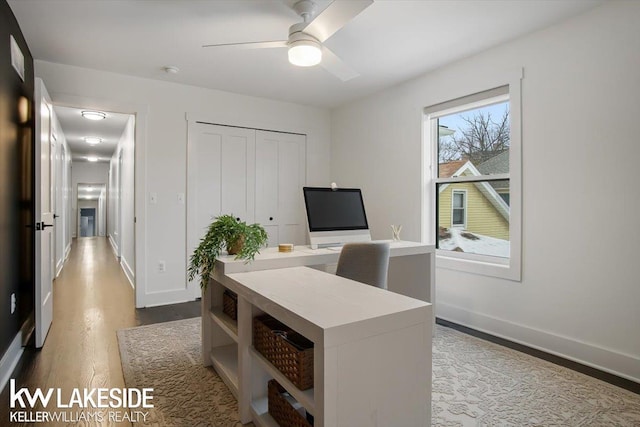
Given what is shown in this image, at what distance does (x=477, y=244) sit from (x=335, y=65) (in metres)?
2.04

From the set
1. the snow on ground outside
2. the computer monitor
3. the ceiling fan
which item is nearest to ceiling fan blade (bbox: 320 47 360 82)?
the ceiling fan

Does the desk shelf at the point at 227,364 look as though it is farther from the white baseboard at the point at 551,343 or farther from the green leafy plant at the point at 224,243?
the white baseboard at the point at 551,343

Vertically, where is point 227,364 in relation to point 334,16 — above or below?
below

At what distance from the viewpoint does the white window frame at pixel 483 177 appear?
2.86m

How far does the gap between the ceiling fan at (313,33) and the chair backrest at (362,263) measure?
1.27 m

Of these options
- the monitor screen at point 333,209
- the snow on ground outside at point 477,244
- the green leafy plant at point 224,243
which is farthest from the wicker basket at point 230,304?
the snow on ground outside at point 477,244

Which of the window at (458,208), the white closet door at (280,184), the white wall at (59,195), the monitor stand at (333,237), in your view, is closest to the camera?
the monitor stand at (333,237)

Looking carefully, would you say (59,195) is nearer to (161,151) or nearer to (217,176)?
(161,151)

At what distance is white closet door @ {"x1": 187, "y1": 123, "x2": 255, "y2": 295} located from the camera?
13.5ft

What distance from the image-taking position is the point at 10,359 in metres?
2.33

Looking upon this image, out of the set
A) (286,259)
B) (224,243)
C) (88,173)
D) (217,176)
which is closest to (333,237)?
(286,259)

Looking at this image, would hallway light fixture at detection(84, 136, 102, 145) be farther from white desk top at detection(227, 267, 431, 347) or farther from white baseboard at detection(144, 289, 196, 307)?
white desk top at detection(227, 267, 431, 347)

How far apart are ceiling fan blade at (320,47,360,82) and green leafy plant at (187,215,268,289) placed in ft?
4.10

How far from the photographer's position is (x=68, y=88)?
3457 mm
